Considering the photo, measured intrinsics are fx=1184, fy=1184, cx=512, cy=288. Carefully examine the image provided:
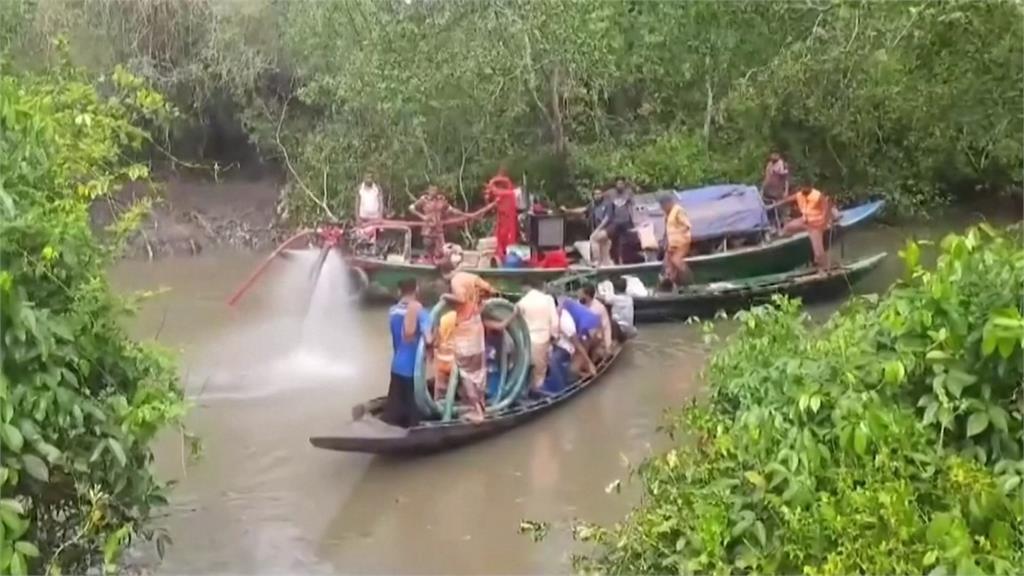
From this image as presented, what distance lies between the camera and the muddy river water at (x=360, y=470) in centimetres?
584

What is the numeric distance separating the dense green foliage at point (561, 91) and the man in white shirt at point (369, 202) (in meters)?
1.15

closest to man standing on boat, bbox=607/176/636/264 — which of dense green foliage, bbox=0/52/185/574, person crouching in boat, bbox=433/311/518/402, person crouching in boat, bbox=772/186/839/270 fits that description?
person crouching in boat, bbox=772/186/839/270

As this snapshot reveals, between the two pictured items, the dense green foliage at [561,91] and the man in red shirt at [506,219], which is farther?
the dense green foliage at [561,91]

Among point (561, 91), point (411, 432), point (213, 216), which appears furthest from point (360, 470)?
point (213, 216)

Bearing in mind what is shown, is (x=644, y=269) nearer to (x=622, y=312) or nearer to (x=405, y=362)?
(x=622, y=312)

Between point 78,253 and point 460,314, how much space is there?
360 cm

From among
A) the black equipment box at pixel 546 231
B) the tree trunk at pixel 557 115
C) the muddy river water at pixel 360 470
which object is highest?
the tree trunk at pixel 557 115

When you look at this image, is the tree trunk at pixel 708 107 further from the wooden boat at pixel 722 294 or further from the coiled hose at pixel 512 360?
the coiled hose at pixel 512 360

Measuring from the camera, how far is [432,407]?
6949mm

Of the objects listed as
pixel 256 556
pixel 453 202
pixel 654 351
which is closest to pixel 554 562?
pixel 256 556

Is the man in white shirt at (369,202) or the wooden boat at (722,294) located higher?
the man in white shirt at (369,202)

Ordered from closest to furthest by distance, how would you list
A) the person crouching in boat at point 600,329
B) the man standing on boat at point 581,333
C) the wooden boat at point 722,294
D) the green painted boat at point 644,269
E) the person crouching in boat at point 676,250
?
the man standing on boat at point 581,333, the person crouching in boat at point 600,329, the wooden boat at point 722,294, the green painted boat at point 644,269, the person crouching in boat at point 676,250

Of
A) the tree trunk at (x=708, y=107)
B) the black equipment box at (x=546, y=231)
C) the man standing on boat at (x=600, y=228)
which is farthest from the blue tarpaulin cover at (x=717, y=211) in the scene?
the tree trunk at (x=708, y=107)

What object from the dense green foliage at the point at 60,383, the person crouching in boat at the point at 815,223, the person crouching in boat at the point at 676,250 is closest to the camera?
the dense green foliage at the point at 60,383
